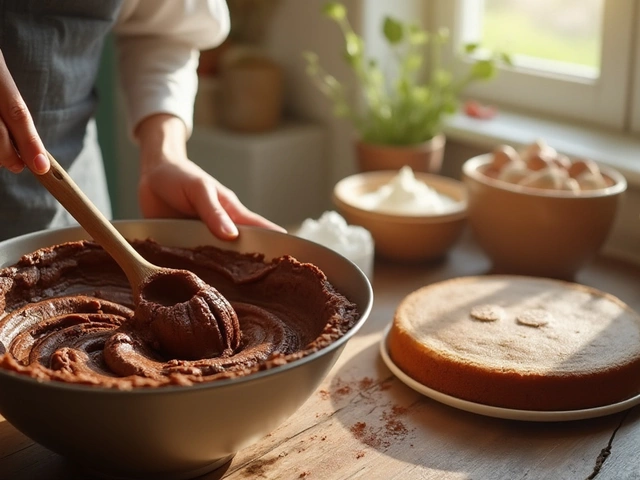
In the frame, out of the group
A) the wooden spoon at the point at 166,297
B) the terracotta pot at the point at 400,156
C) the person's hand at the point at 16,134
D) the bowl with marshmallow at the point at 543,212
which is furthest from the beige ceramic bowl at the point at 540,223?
the person's hand at the point at 16,134

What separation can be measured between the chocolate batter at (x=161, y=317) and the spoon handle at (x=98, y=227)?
1.2 inches

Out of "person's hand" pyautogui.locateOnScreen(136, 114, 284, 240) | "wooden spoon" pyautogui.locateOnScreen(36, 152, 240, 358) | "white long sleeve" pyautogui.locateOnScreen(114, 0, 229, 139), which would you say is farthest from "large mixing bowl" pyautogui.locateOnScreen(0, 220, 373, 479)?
"white long sleeve" pyautogui.locateOnScreen(114, 0, 229, 139)

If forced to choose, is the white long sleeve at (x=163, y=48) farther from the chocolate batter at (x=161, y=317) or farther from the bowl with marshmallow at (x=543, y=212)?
the bowl with marshmallow at (x=543, y=212)

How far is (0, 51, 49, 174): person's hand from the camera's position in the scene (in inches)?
37.9

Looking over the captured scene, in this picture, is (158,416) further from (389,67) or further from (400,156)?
(389,67)

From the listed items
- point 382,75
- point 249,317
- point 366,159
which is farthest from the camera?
point 382,75

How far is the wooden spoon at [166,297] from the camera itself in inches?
37.9

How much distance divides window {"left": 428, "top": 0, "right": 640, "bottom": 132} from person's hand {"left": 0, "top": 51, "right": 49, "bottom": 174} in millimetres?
1401

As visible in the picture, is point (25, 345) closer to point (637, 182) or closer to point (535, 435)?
point (535, 435)

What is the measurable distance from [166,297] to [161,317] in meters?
0.08

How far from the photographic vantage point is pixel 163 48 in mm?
1479

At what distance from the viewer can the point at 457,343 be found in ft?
3.71

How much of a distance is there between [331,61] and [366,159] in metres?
0.46

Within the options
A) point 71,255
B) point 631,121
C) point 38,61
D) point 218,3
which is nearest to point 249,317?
point 71,255
